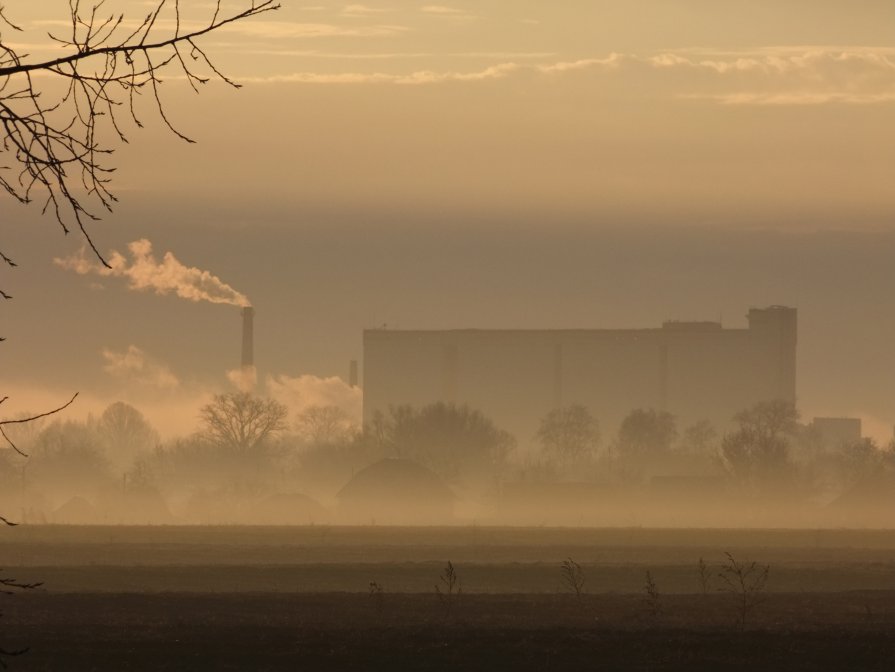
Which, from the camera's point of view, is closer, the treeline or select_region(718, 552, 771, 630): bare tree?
select_region(718, 552, 771, 630): bare tree

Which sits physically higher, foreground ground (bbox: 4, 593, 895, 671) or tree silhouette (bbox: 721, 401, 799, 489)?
foreground ground (bbox: 4, 593, 895, 671)

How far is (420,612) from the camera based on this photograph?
4916cm

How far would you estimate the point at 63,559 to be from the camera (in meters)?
85.8

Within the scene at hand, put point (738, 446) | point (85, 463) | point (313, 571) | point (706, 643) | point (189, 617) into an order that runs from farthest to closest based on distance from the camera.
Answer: point (85, 463) < point (738, 446) < point (313, 571) < point (189, 617) < point (706, 643)

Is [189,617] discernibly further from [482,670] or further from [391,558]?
[391,558]

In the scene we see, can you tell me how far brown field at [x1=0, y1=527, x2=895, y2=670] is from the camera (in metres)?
37.5

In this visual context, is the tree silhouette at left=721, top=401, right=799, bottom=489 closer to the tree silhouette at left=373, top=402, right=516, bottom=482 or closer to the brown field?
the tree silhouette at left=373, top=402, right=516, bottom=482

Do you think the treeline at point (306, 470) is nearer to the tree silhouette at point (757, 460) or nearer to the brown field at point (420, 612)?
the tree silhouette at point (757, 460)

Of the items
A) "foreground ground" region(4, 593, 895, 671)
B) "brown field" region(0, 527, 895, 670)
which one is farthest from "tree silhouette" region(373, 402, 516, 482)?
"foreground ground" region(4, 593, 895, 671)

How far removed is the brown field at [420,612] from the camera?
123ft

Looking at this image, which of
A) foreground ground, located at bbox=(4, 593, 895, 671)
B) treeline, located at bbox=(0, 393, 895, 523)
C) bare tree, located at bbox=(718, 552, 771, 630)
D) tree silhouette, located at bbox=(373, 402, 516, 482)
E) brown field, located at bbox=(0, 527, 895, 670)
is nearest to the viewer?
foreground ground, located at bbox=(4, 593, 895, 671)

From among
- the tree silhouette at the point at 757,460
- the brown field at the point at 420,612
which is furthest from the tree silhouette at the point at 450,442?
the brown field at the point at 420,612

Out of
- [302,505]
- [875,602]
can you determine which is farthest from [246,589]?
[302,505]

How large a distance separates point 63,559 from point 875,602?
143 feet
